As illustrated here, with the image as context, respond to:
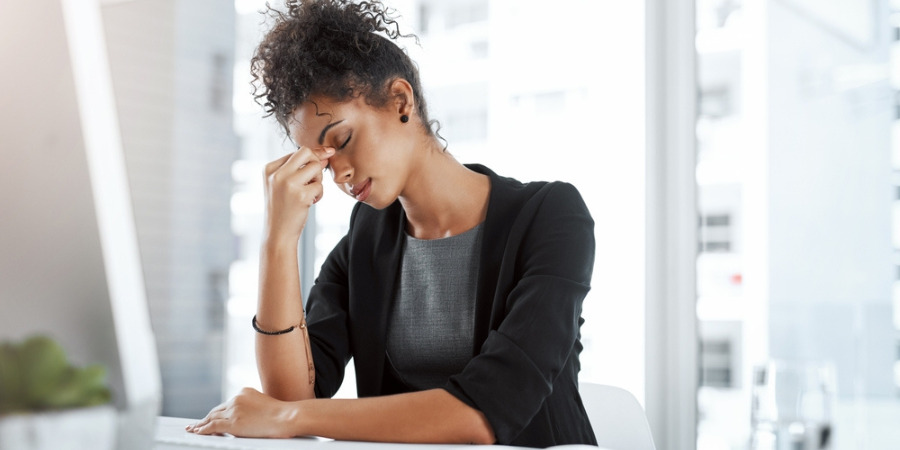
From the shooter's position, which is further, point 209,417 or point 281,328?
point 281,328

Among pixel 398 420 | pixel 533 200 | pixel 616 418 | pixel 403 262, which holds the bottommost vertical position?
Answer: pixel 616 418

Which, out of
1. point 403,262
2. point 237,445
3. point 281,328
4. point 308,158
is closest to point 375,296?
point 403,262

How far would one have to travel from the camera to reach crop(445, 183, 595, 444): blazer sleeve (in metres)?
0.95

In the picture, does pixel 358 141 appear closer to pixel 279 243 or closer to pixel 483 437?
pixel 279 243

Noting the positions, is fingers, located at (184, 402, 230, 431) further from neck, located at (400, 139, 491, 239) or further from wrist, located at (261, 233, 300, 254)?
neck, located at (400, 139, 491, 239)

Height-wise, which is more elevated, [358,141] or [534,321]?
[358,141]

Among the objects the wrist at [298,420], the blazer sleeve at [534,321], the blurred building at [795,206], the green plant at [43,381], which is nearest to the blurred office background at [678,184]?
the blurred building at [795,206]

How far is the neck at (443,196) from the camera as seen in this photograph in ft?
4.28

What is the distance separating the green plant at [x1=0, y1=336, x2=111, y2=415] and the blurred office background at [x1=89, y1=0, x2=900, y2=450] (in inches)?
47.9

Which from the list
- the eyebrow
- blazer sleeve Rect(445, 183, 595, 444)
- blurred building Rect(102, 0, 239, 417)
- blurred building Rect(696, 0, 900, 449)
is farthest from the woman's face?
blurred building Rect(102, 0, 239, 417)

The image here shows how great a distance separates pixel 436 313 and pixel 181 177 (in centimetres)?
178

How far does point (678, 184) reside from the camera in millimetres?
2051

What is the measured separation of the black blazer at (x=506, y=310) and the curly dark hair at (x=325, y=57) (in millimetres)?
251

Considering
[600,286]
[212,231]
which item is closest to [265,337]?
[600,286]
